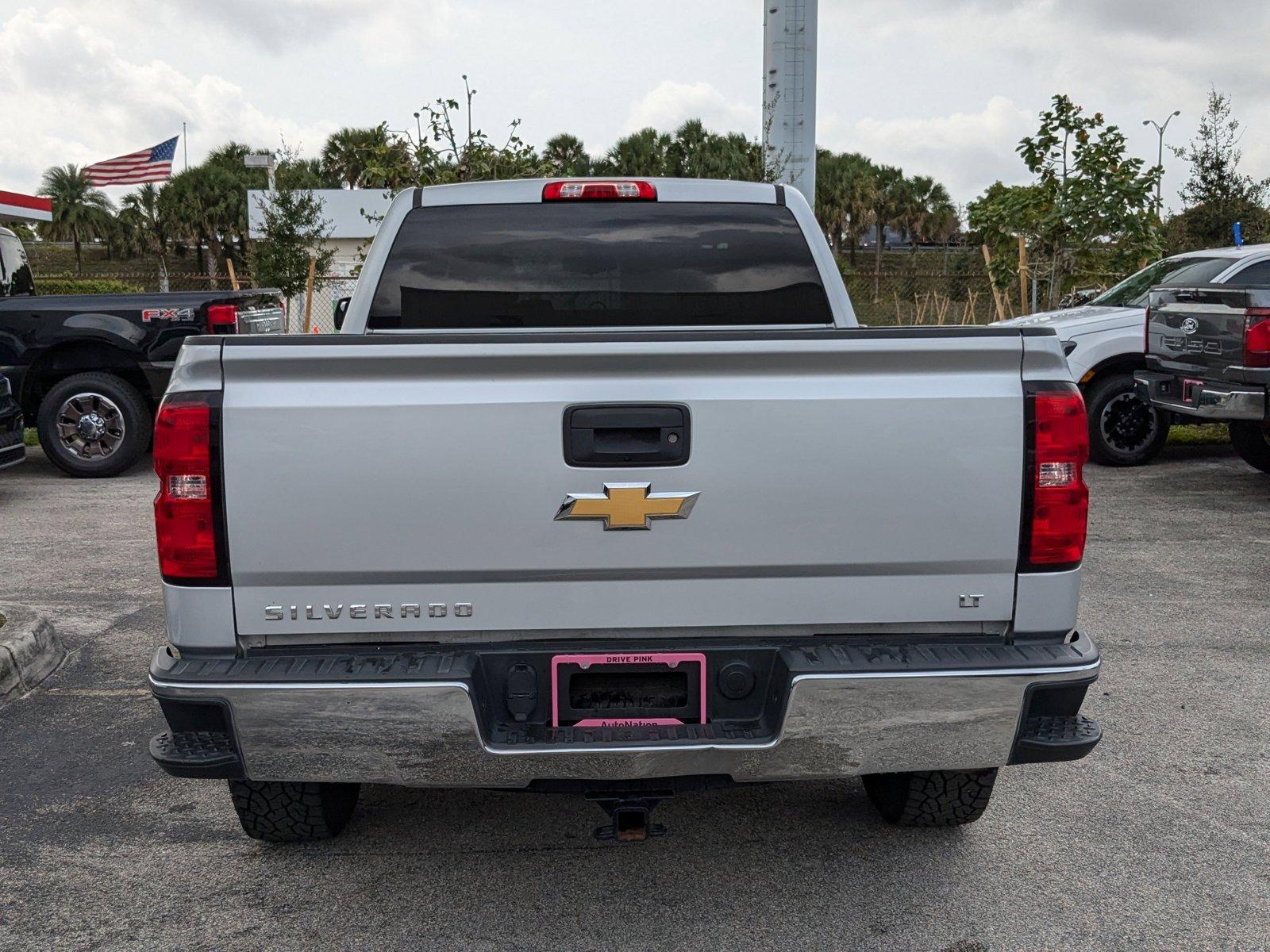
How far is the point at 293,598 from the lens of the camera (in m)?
2.88

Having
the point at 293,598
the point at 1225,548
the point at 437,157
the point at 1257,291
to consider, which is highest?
the point at 437,157

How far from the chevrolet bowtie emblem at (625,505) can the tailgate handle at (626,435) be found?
62mm

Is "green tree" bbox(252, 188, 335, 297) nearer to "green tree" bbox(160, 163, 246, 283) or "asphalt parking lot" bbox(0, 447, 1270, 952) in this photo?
"green tree" bbox(160, 163, 246, 283)

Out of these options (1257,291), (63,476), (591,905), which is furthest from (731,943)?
(63,476)

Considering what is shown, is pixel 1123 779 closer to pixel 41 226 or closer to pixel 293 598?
pixel 293 598

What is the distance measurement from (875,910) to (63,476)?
32.2ft

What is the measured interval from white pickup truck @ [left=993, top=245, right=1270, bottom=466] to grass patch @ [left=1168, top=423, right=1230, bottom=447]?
3.94 feet

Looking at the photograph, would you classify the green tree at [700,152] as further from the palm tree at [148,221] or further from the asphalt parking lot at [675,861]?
the asphalt parking lot at [675,861]

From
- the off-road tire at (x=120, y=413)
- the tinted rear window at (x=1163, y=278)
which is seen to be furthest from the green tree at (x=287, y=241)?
the tinted rear window at (x=1163, y=278)

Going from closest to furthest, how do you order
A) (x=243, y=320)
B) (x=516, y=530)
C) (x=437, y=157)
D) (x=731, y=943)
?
(x=516, y=530) < (x=731, y=943) < (x=243, y=320) < (x=437, y=157)

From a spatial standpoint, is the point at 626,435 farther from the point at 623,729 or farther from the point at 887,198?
the point at 887,198

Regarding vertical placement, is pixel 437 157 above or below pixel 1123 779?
above

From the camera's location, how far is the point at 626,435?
9.31ft

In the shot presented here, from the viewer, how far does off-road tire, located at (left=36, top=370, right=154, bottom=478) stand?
1069 centimetres
